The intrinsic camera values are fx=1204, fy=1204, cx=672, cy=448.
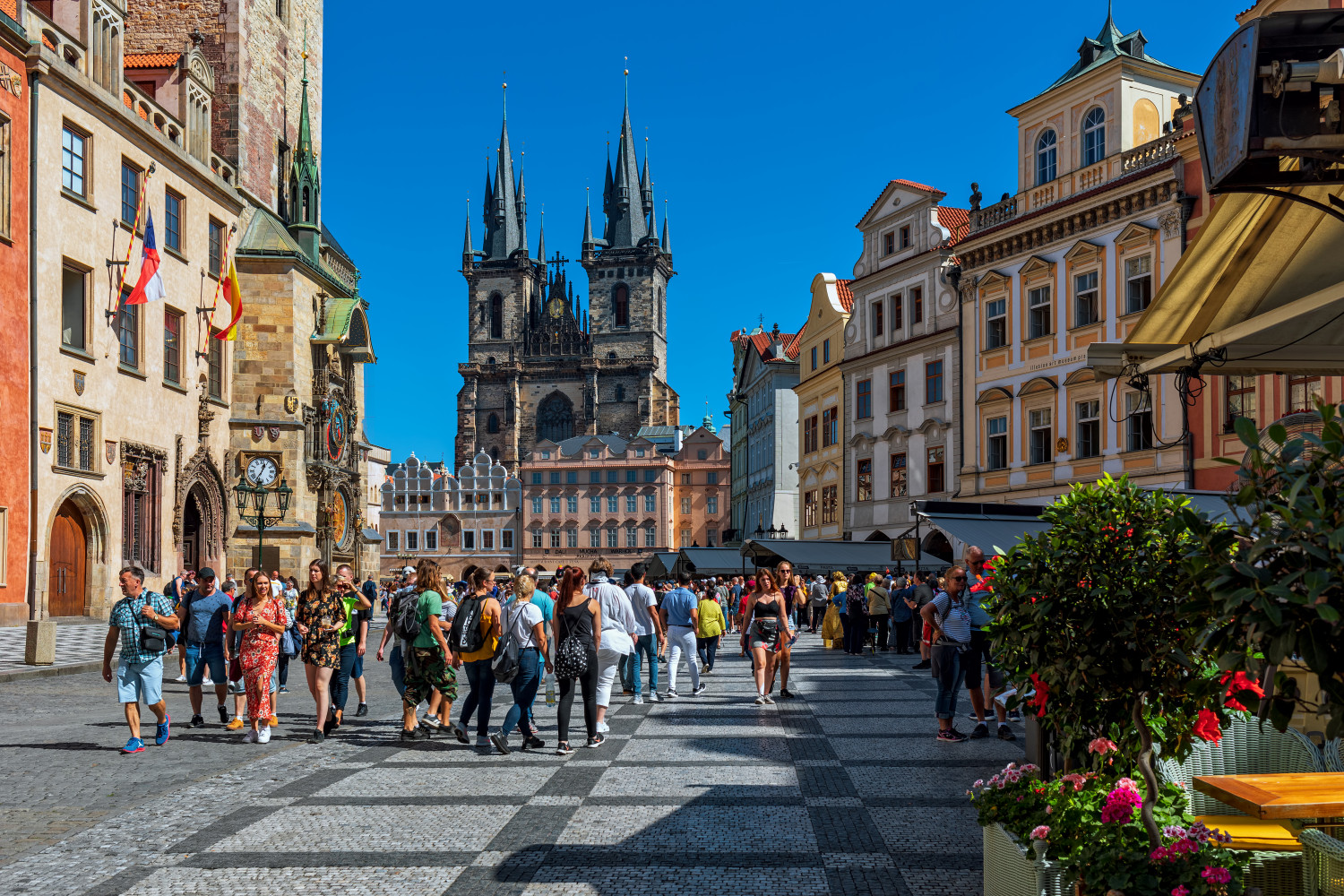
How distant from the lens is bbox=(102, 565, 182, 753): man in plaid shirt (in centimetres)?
1054

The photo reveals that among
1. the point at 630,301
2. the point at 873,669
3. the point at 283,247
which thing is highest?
the point at 630,301

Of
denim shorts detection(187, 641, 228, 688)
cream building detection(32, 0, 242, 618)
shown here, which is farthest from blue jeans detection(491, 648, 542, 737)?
cream building detection(32, 0, 242, 618)

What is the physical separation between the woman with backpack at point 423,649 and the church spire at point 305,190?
28.0 meters

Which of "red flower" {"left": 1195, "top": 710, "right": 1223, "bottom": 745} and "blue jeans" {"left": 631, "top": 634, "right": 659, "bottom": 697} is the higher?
"red flower" {"left": 1195, "top": 710, "right": 1223, "bottom": 745}

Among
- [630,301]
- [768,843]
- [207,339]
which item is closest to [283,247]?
[207,339]

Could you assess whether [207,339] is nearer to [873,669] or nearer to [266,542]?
[266,542]

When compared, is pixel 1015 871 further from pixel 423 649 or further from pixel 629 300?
pixel 629 300

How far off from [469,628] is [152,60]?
1059 inches

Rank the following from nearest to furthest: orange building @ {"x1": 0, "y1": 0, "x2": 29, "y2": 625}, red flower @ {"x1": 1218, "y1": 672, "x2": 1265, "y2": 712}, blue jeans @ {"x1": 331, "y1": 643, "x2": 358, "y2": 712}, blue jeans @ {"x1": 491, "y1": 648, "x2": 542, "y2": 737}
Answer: red flower @ {"x1": 1218, "y1": 672, "x2": 1265, "y2": 712} → blue jeans @ {"x1": 491, "y1": 648, "x2": 542, "y2": 737} → blue jeans @ {"x1": 331, "y1": 643, "x2": 358, "y2": 712} → orange building @ {"x1": 0, "y1": 0, "x2": 29, "y2": 625}

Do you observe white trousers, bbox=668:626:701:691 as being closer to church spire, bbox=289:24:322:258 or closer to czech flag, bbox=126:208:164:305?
czech flag, bbox=126:208:164:305

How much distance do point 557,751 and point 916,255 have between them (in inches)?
1131

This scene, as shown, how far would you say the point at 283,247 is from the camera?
1350 inches

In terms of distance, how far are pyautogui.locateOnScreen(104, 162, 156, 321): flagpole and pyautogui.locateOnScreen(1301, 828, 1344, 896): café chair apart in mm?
27487

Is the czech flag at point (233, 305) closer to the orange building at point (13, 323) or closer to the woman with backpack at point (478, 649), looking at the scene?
the orange building at point (13, 323)
